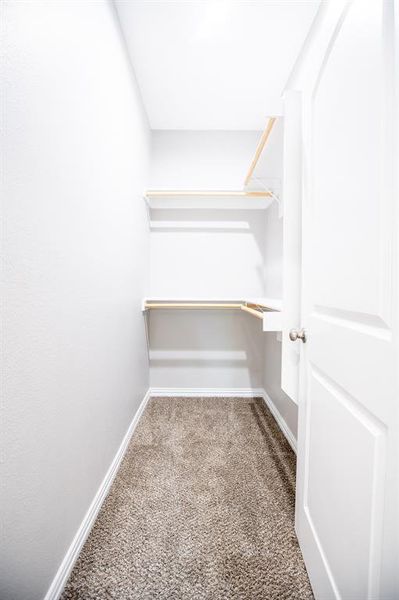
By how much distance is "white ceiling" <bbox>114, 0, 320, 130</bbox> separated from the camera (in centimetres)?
147

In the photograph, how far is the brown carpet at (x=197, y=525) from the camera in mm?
947

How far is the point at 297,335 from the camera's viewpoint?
41.9 inches

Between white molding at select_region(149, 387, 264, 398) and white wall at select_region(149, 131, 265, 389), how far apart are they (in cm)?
4

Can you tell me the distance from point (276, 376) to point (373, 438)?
1630 millimetres

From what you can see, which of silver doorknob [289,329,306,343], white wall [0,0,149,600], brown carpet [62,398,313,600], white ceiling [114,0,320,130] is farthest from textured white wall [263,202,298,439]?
white wall [0,0,149,600]

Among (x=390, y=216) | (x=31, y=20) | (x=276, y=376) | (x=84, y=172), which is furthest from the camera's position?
(x=276, y=376)

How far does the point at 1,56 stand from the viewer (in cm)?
65

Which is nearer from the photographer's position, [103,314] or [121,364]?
[103,314]

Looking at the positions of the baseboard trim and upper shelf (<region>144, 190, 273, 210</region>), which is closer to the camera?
the baseboard trim

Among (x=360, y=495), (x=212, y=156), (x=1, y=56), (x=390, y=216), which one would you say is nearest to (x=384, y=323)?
(x=390, y=216)

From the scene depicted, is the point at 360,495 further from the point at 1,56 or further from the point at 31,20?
the point at 31,20

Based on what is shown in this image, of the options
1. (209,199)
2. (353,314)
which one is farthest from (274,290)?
(353,314)

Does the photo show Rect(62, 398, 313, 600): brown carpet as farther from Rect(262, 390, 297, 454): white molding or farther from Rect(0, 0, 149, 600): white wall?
Rect(0, 0, 149, 600): white wall

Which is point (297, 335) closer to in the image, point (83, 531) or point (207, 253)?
point (83, 531)
